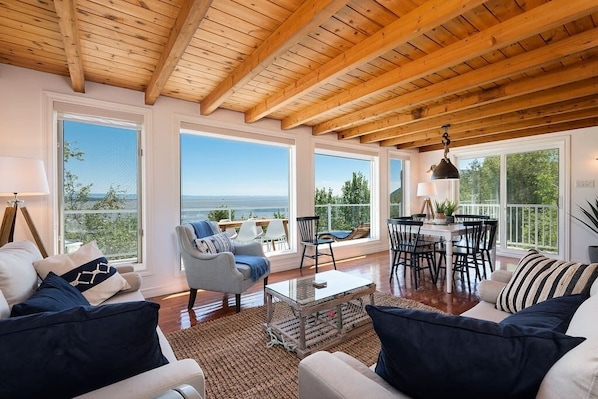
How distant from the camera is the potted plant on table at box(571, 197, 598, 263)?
396cm

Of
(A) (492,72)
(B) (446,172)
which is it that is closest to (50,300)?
(A) (492,72)

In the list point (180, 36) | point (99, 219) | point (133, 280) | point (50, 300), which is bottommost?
point (133, 280)

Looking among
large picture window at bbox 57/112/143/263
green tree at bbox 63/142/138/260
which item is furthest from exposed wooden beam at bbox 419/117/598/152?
green tree at bbox 63/142/138/260

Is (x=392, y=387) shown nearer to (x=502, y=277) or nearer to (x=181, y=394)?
(x=181, y=394)

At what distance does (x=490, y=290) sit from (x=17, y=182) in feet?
11.9

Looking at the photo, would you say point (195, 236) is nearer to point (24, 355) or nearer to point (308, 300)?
point (308, 300)

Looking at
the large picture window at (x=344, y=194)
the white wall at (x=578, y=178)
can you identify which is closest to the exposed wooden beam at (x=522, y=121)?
the white wall at (x=578, y=178)

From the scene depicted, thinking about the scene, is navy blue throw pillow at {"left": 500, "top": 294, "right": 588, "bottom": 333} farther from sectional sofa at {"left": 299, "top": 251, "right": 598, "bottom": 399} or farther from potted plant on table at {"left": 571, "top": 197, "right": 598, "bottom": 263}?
potted plant on table at {"left": 571, "top": 197, "right": 598, "bottom": 263}

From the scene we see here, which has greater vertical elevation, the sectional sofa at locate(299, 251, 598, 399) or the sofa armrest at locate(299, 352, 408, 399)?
the sectional sofa at locate(299, 251, 598, 399)

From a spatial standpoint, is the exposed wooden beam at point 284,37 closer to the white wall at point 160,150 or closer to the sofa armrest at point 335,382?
the white wall at point 160,150

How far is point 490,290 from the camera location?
75.7 inches

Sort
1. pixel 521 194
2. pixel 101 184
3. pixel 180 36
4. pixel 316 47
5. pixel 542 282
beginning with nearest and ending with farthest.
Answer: pixel 542 282 → pixel 180 36 → pixel 316 47 → pixel 101 184 → pixel 521 194

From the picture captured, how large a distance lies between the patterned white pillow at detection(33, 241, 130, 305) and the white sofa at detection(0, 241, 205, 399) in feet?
0.35

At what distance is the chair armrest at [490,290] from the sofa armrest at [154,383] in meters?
1.89
